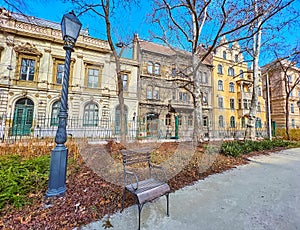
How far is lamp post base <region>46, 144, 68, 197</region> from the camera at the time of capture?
300 centimetres

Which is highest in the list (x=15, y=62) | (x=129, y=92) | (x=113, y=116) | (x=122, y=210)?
(x=15, y=62)

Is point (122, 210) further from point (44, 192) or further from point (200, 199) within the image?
point (44, 192)

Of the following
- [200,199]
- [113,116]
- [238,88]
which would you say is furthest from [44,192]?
[238,88]

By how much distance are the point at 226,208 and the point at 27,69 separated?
19930 mm

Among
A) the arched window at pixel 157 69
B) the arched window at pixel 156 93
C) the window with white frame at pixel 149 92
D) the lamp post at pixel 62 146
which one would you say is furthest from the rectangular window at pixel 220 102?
the lamp post at pixel 62 146

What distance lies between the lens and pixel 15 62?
14523mm

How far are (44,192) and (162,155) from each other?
13.2 ft

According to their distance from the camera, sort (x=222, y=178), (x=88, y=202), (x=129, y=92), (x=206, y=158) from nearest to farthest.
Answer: (x=88, y=202)
(x=222, y=178)
(x=206, y=158)
(x=129, y=92)

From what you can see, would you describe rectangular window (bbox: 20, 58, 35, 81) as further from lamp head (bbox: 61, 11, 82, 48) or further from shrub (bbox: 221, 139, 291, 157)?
shrub (bbox: 221, 139, 291, 157)

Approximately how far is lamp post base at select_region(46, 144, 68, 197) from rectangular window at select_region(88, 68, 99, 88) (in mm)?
15940

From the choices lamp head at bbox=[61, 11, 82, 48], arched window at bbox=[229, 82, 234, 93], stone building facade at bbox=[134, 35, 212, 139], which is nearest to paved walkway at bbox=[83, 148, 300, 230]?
lamp head at bbox=[61, 11, 82, 48]

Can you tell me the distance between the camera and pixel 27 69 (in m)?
15.2

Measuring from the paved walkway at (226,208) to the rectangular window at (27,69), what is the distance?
60.1 ft

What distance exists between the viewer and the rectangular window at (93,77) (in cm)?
1760
